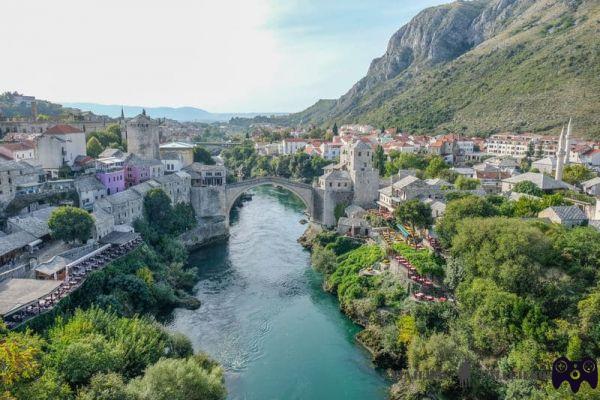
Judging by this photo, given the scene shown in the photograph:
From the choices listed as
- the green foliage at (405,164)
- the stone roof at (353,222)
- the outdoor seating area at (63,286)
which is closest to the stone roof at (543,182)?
the stone roof at (353,222)

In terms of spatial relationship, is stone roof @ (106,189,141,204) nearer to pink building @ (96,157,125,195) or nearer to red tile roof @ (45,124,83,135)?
pink building @ (96,157,125,195)

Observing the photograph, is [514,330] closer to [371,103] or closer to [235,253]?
[235,253]

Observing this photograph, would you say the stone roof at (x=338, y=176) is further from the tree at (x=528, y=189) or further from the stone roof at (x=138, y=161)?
the stone roof at (x=138, y=161)

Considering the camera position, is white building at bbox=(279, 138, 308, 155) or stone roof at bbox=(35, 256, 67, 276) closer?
stone roof at bbox=(35, 256, 67, 276)

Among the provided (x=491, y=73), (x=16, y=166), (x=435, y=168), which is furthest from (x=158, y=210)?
(x=491, y=73)

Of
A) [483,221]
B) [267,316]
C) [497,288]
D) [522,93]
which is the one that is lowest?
[267,316]

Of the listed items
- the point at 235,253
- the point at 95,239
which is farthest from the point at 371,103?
the point at 95,239

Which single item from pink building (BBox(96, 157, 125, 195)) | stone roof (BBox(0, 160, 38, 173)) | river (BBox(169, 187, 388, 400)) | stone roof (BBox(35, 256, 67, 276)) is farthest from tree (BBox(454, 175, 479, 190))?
stone roof (BBox(0, 160, 38, 173))
